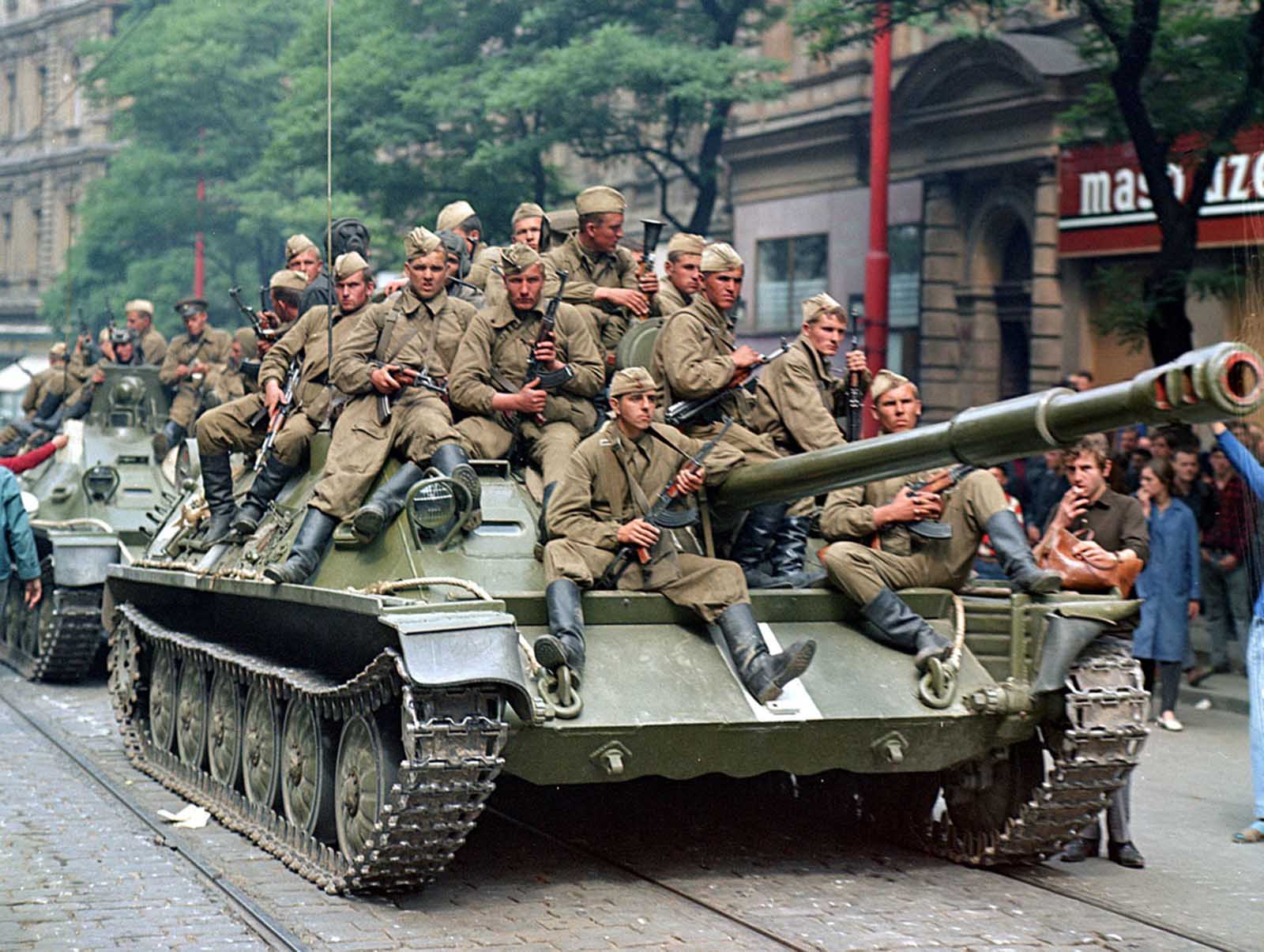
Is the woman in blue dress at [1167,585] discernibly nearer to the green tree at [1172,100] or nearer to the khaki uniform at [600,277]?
the green tree at [1172,100]

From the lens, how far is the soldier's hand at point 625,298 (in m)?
11.3

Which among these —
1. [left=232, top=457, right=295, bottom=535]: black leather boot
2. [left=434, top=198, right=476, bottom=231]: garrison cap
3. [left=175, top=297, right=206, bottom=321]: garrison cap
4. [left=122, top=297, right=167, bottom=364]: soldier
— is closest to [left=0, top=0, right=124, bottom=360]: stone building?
[left=122, top=297, right=167, bottom=364]: soldier

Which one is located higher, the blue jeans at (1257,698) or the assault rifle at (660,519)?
the assault rifle at (660,519)

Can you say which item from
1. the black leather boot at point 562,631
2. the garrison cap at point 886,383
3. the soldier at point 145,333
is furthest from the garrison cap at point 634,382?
the soldier at point 145,333

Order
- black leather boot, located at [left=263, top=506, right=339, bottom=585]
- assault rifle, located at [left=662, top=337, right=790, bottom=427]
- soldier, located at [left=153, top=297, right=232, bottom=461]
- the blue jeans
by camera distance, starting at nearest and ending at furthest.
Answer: black leather boot, located at [left=263, top=506, right=339, bottom=585] → assault rifle, located at [left=662, top=337, right=790, bottom=427] → the blue jeans → soldier, located at [left=153, top=297, right=232, bottom=461]

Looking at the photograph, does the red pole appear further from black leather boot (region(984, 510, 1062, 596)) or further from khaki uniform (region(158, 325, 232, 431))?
black leather boot (region(984, 510, 1062, 596))

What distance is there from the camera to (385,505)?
9.88 m

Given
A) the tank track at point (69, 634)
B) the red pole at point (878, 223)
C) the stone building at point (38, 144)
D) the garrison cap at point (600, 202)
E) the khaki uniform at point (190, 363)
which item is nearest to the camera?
the garrison cap at point (600, 202)

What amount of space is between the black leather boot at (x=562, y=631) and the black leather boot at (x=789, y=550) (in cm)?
139

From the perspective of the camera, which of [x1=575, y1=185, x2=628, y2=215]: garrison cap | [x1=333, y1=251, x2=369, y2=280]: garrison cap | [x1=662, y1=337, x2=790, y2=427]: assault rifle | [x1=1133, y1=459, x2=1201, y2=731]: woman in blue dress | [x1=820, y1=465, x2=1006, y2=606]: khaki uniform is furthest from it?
[x1=1133, y1=459, x2=1201, y2=731]: woman in blue dress

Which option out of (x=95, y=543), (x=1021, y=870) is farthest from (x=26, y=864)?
(x=95, y=543)

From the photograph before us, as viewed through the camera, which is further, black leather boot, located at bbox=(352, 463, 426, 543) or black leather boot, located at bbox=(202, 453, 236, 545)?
black leather boot, located at bbox=(202, 453, 236, 545)

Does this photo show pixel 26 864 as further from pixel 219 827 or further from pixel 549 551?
pixel 549 551

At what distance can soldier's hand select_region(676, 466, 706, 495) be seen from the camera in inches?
369
